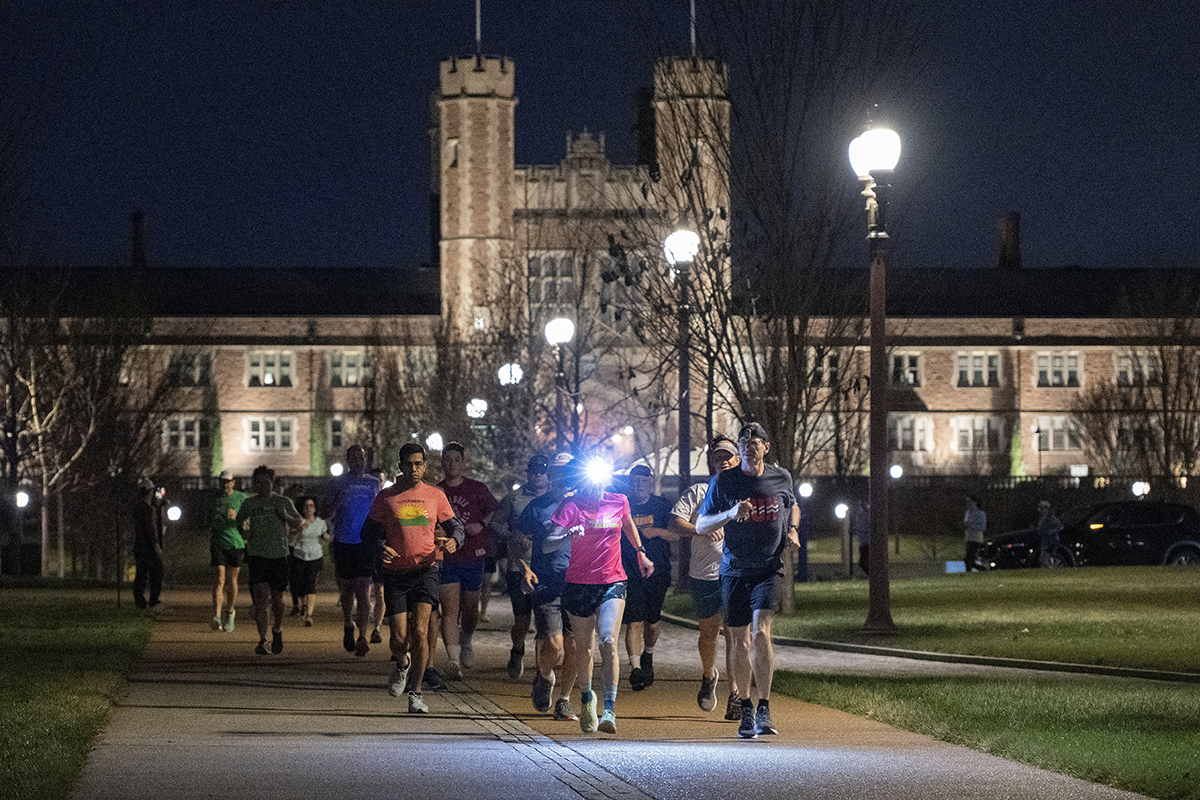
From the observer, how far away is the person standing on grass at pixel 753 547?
10891 mm

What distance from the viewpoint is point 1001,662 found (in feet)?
52.3

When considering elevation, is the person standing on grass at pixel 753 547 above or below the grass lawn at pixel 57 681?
above

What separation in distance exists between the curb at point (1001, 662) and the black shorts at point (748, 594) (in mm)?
4853

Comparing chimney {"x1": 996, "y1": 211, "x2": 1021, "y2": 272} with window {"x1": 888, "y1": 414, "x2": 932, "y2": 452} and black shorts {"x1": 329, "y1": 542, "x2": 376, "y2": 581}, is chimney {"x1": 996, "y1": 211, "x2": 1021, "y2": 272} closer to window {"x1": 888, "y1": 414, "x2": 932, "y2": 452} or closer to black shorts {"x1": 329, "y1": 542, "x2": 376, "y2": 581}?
window {"x1": 888, "y1": 414, "x2": 932, "y2": 452}

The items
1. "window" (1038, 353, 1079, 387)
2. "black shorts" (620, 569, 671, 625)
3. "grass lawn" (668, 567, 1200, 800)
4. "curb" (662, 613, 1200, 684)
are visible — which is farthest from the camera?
"window" (1038, 353, 1079, 387)

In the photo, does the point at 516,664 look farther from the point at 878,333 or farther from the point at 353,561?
the point at 878,333

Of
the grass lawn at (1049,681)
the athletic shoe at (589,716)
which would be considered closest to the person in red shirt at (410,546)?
the athletic shoe at (589,716)

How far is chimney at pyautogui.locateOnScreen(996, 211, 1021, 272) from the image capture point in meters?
92.3

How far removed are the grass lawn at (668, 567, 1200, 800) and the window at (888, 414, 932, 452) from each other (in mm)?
51569

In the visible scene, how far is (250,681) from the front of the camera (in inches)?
569

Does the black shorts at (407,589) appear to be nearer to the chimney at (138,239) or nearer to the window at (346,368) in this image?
the window at (346,368)

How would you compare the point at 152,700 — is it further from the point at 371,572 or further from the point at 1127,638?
the point at 1127,638

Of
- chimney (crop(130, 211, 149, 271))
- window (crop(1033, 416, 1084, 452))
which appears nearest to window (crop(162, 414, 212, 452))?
chimney (crop(130, 211, 149, 271))

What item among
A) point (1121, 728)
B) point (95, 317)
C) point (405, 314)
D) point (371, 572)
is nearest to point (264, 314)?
point (405, 314)
